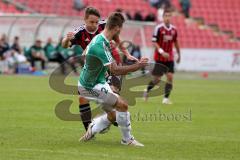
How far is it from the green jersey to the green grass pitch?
3.27 feet

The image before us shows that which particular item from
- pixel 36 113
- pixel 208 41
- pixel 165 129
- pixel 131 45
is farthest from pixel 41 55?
pixel 165 129

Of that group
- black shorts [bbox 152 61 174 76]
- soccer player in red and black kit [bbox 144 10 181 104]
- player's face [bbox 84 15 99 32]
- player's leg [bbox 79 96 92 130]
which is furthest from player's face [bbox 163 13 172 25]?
player's leg [bbox 79 96 92 130]

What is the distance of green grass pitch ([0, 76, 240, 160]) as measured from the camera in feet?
32.0

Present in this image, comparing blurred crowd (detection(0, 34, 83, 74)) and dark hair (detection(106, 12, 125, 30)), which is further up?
dark hair (detection(106, 12, 125, 30))

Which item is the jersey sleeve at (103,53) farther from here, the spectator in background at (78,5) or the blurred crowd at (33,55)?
the spectator in background at (78,5)

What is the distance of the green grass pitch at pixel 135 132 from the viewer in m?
9.77

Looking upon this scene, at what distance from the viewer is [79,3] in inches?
1539

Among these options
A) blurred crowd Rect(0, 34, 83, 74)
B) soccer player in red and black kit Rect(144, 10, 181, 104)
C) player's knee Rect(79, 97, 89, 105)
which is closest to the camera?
player's knee Rect(79, 97, 89, 105)

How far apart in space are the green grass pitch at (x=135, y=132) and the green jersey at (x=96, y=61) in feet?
3.27

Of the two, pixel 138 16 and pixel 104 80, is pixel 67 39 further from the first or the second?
pixel 138 16

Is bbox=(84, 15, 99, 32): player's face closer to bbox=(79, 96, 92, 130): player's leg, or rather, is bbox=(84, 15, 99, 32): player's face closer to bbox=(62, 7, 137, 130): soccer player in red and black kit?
bbox=(62, 7, 137, 130): soccer player in red and black kit

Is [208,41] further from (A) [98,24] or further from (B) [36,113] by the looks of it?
(A) [98,24]

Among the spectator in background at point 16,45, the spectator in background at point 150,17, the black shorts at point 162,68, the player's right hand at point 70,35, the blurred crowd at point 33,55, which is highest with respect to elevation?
the player's right hand at point 70,35

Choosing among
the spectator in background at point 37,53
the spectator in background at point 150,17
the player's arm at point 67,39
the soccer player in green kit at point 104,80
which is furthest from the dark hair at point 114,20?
the spectator in background at point 150,17
